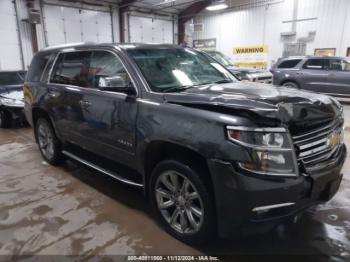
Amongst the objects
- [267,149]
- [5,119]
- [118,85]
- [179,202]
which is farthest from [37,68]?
[267,149]

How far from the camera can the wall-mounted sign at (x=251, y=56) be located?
15617 mm

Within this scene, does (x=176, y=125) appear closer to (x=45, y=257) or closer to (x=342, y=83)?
(x=45, y=257)

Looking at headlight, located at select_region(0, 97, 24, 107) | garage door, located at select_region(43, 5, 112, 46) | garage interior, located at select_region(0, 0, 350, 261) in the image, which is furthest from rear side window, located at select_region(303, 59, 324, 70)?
garage door, located at select_region(43, 5, 112, 46)

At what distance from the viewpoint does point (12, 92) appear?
6.92m

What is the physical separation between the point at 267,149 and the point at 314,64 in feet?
32.0

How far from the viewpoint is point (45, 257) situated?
2297 mm

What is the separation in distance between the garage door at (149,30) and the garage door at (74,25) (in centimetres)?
160

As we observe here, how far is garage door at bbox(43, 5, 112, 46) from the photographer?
12.7 m

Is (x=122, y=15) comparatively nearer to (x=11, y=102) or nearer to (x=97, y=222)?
(x=11, y=102)

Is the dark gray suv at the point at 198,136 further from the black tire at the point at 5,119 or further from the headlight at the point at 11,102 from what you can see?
the black tire at the point at 5,119

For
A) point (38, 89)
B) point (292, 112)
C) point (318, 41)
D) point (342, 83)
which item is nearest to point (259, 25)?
point (318, 41)

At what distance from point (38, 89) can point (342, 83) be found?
371 inches

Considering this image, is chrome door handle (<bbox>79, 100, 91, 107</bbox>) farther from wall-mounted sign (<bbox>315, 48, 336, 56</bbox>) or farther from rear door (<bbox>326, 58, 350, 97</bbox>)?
wall-mounted sign (<bbox>315, 48, 336, 56</bbox>)

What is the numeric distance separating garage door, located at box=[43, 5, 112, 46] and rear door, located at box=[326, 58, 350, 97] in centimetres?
1055
